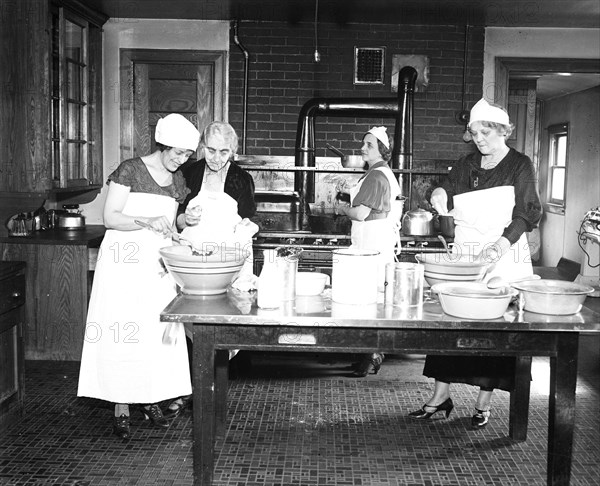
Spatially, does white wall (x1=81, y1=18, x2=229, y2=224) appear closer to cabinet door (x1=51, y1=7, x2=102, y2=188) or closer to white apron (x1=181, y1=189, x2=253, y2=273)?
cabinet door (x1=51, y1=7, x2=102, y2=188)

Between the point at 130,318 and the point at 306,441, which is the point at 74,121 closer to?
the point at 130,318

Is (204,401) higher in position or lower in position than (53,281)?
lower

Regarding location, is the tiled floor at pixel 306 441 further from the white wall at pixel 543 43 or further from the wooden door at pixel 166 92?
the white wall at pixel 543 43

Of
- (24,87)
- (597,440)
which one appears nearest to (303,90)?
(24,87)

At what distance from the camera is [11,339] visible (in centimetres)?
412

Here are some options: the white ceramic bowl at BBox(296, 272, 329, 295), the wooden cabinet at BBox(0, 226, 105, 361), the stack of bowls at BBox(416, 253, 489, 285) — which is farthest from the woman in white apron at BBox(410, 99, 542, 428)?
the wooden cabinet at BBox(0, 226, 105, 361)

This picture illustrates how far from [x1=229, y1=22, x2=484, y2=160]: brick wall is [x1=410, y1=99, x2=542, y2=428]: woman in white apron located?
2667 millimetres

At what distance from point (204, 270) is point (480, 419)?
6.59 feet

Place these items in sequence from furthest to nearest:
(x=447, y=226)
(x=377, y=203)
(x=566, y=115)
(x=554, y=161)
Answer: (x=554, y=161)
(x=566, y=115)
(x=447, y=226)
(x=377, y=203)

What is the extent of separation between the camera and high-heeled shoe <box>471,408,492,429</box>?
423 centimetres

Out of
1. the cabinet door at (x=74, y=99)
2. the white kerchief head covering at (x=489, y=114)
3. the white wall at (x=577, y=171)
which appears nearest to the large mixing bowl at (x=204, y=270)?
the white kerchief head covering at (x=489, y=114)

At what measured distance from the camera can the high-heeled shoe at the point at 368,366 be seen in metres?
5.26

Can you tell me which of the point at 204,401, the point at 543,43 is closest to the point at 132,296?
the point at 204,401

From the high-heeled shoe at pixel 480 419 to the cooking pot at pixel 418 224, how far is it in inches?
78.0
